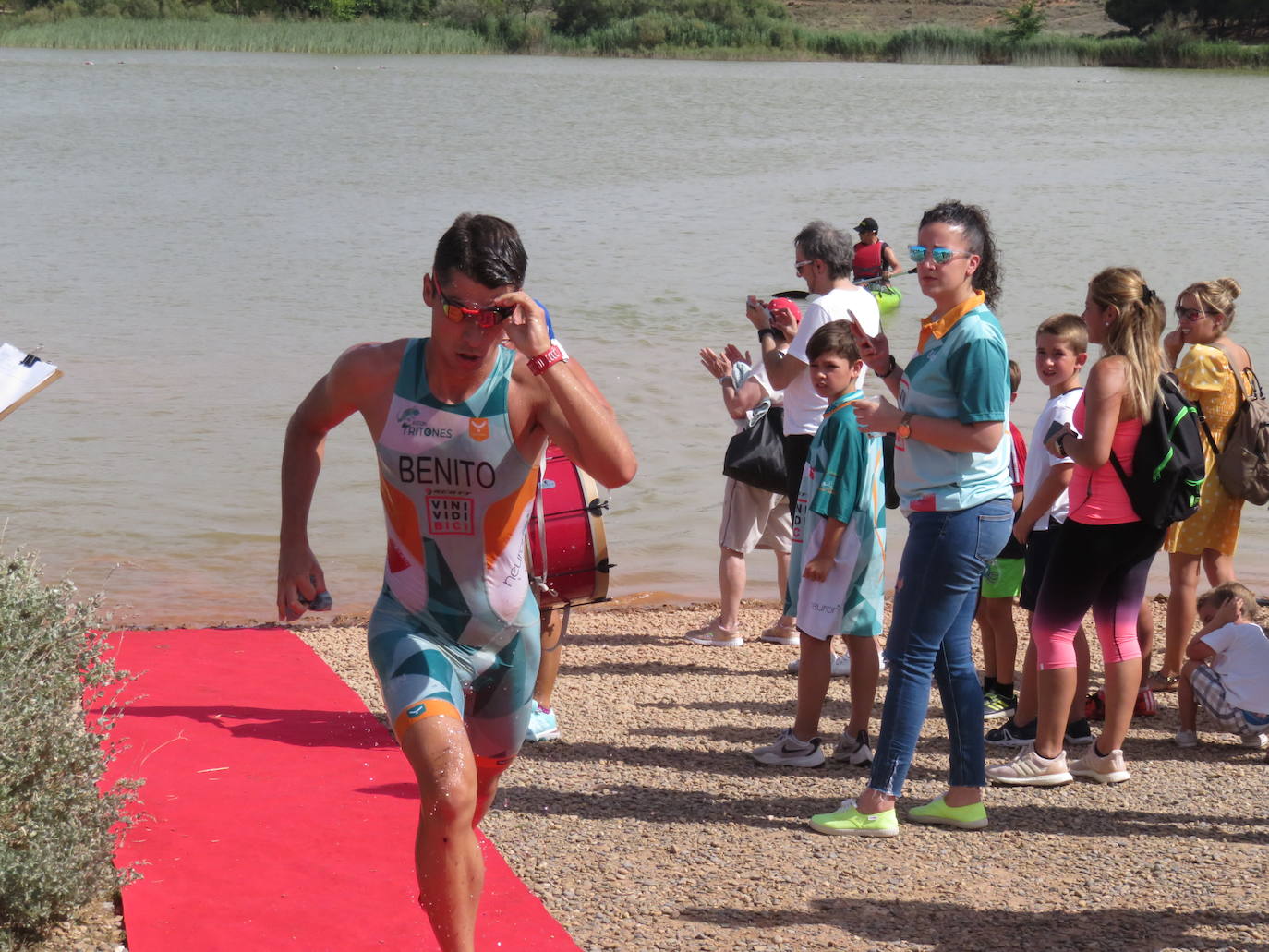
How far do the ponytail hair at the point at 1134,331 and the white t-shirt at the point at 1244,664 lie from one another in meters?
1.21

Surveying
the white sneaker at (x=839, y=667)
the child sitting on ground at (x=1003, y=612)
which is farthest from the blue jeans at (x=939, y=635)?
the white sneaker at (x=839, y=667)

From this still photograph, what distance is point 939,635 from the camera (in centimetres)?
456

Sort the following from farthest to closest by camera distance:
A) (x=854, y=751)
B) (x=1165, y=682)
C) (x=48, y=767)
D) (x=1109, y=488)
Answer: (x=1165, y=682) → (x=854, y=751) → (x=1109, y=488) → (x=48, y=767)

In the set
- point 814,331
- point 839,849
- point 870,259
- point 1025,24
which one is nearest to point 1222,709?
point 839,849

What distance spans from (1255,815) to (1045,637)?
0.94 m

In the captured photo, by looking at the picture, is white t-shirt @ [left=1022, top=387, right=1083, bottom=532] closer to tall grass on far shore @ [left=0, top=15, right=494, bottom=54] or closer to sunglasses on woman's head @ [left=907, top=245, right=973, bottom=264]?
sunglasses on woman's head @ [left=907, top=245, right=973, bottom=264]

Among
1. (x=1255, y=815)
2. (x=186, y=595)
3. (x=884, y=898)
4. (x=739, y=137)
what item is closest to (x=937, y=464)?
(x=884, y=898)

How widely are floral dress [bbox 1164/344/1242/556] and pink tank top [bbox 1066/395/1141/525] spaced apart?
124 centimetres

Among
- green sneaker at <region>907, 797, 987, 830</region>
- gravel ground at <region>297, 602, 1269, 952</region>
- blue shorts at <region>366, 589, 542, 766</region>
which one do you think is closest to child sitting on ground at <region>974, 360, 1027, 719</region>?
gravel ground at <region>297, 602, 1269, 952</region>

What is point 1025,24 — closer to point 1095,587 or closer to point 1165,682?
point 1165,682

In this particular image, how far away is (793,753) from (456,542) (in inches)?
90.6

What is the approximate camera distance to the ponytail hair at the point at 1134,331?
4844 millimetres

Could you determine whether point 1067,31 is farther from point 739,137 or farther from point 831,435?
point 831,435

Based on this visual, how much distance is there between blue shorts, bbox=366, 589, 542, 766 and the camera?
339 cm
